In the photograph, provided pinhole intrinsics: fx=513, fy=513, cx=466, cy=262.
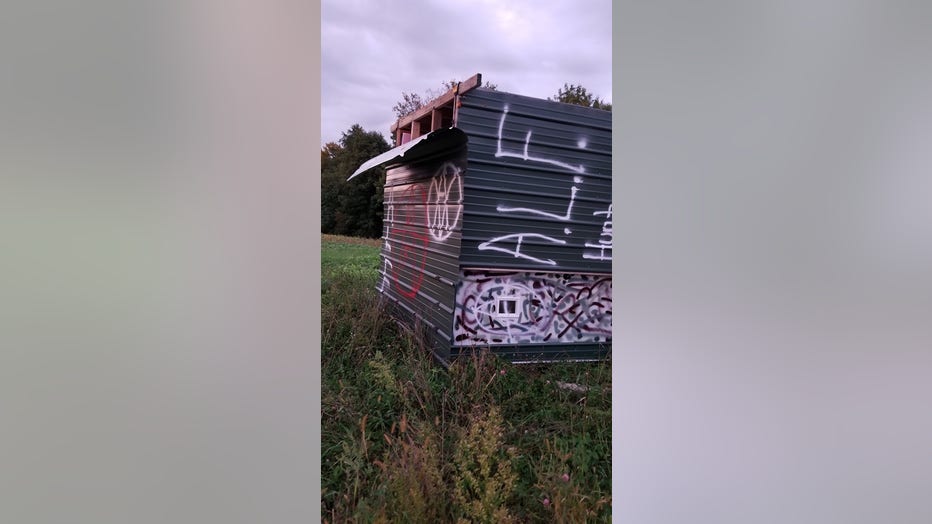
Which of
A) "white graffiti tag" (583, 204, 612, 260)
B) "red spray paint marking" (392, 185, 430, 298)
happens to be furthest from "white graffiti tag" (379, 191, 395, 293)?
"white graffiti tag" (583, 204, 612, 260)

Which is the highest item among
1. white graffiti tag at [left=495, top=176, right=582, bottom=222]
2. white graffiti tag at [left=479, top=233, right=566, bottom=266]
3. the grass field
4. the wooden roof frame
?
the wooden roof frame

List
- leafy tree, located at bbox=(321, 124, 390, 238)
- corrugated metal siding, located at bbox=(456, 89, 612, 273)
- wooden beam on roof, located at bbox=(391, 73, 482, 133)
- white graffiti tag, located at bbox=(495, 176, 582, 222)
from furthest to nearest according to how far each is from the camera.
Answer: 1. leafy tree, located at bbox=(321, 124, 390, 238)
2. white graffiti tag, located at bbox=(495, 176, 582, 222)
3. corrugated metal siding, located at bbox=(456, 89, 612, 273)
4. wooden beam on roof, located at bbox=(391, 73, 482, 133)

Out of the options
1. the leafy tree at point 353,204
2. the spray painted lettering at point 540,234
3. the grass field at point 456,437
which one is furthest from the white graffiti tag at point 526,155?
the leafy tree at point 353,204

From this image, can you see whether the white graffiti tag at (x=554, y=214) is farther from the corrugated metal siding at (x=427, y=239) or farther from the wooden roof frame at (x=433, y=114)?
the wooden roof frame at (x=433, y=114)

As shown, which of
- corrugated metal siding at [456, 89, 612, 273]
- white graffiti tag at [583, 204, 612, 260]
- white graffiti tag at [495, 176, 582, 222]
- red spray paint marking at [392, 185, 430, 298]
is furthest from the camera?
red spray paint marking at [392, 185, 430, 298]

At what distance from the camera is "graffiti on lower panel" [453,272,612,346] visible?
3.62 meters

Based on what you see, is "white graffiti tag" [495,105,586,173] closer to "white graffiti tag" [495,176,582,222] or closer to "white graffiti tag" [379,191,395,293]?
"white graffiti tag" [495,176,582,222]

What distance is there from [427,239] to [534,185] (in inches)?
38.5

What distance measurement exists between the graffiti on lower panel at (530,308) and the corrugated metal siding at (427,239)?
0.49 feet

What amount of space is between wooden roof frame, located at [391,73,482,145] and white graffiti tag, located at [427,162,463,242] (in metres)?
Answer: 0.36
